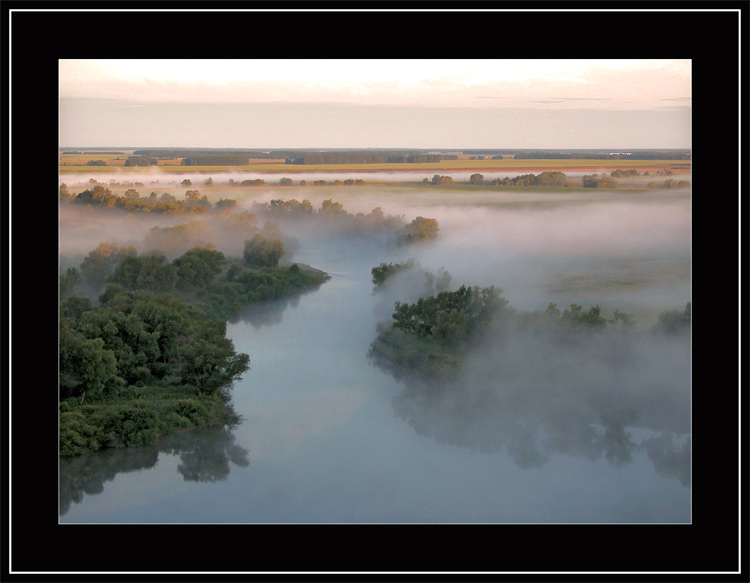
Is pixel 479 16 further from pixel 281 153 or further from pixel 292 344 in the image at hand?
pixel 292 344

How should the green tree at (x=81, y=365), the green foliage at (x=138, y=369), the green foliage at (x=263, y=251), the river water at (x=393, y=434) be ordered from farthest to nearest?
1. the green foliage at (x=263, y=251)
2. the green tree at (x=81, y=365)
3. the green foliage at (x=138, y=369)
4. the river water at (x=393, y=434)

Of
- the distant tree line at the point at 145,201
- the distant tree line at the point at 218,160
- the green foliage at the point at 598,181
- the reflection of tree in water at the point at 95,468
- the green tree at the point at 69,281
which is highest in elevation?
the distant tree line at the point at 218,160

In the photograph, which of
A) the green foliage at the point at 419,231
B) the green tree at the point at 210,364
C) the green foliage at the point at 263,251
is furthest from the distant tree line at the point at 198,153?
the green tree at the point at 210,364

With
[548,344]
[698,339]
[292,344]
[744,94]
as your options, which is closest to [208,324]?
[292,344]


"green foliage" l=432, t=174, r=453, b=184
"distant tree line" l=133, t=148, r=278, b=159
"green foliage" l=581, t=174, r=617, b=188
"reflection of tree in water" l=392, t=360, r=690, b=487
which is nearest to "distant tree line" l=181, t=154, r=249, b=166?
"distant tree line" l=133, t=148, r=278, b=159

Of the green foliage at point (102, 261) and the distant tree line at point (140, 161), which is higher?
the distant tree line at point (140, 161)

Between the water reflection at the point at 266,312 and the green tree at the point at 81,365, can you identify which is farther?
the water reflection at the point at 266,312

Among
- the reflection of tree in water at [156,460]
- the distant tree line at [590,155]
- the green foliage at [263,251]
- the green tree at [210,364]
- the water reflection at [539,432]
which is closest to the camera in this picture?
the reflection of tree in water at [156,460]

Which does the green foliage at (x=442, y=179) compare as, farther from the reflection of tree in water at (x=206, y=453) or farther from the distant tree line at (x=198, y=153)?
the reflection of tree in water at (x=206, y=453)

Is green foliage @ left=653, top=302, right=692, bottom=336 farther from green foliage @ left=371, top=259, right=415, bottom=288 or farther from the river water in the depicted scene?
green foliage @ left=371, top=259, right=415, bottom=288
